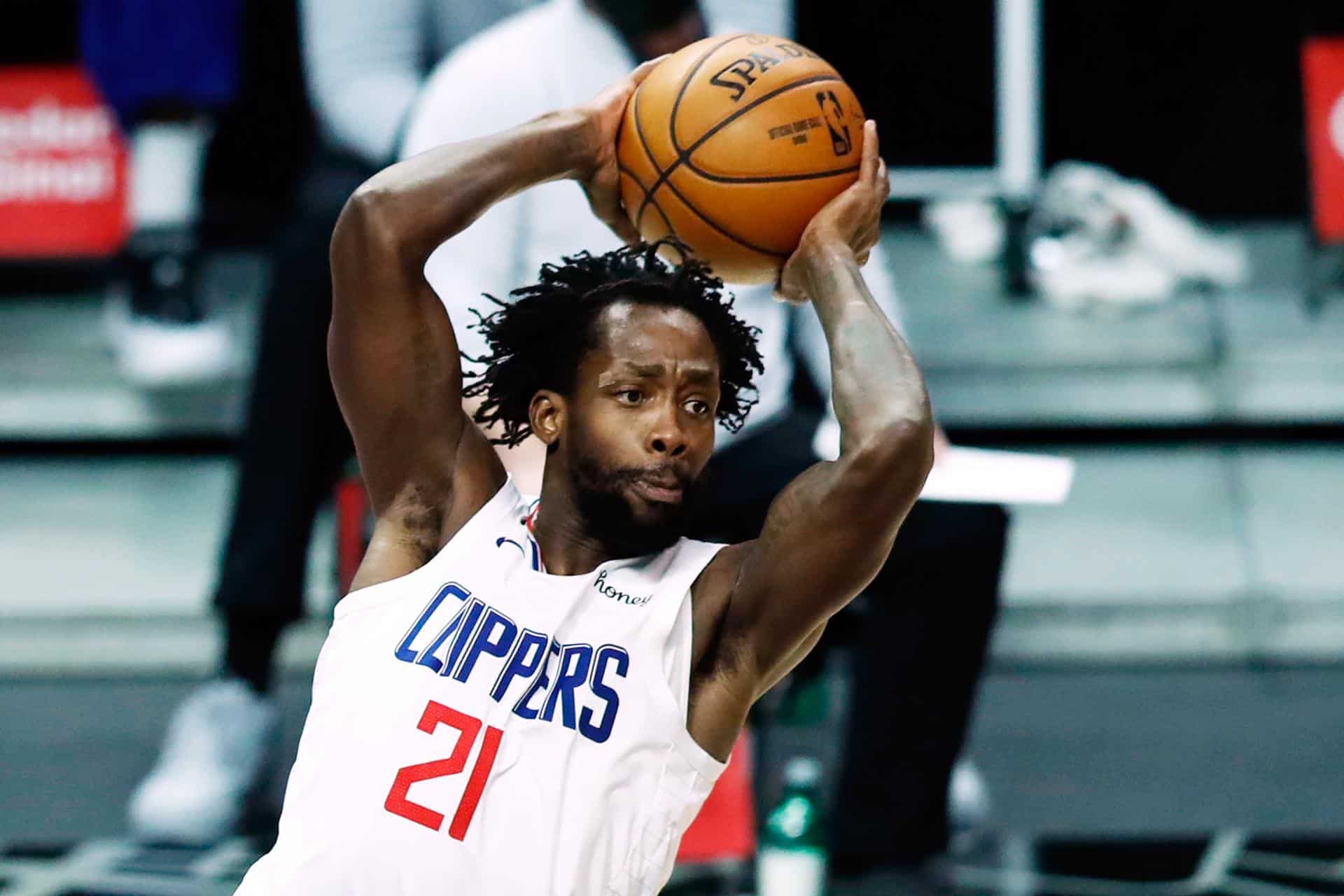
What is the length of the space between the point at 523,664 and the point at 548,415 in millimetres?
347

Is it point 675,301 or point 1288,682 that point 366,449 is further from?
point 1288,682

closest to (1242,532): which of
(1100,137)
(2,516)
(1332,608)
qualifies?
(1332,608)

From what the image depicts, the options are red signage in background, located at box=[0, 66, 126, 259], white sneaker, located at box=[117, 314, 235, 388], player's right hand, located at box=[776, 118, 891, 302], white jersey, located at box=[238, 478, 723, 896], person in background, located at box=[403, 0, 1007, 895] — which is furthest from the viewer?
red signage in background, located at box=[0, 66, 126, 259]

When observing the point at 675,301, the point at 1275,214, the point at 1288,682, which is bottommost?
the point at 1288,682

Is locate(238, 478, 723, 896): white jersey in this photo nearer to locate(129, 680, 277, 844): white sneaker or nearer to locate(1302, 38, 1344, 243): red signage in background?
locate(129, 680, 277, 844): white sneaker

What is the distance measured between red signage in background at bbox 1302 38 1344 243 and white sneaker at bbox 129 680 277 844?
4047 millimetres

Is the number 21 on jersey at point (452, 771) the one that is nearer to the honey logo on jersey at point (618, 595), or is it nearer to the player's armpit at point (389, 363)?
the honey logo on jersey at point (618, 595)

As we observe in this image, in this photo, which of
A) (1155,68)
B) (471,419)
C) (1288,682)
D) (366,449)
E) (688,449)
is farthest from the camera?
(1155,68)

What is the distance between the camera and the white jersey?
2363mm

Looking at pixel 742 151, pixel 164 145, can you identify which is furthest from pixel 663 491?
pixel 164 145

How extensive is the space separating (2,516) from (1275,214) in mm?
4813

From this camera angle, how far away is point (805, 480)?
8.04ft

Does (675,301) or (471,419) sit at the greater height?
(675,301)

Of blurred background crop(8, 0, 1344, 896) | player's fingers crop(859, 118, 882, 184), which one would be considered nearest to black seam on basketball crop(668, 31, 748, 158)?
player's fingers crop(859, 118, 882, 184)
